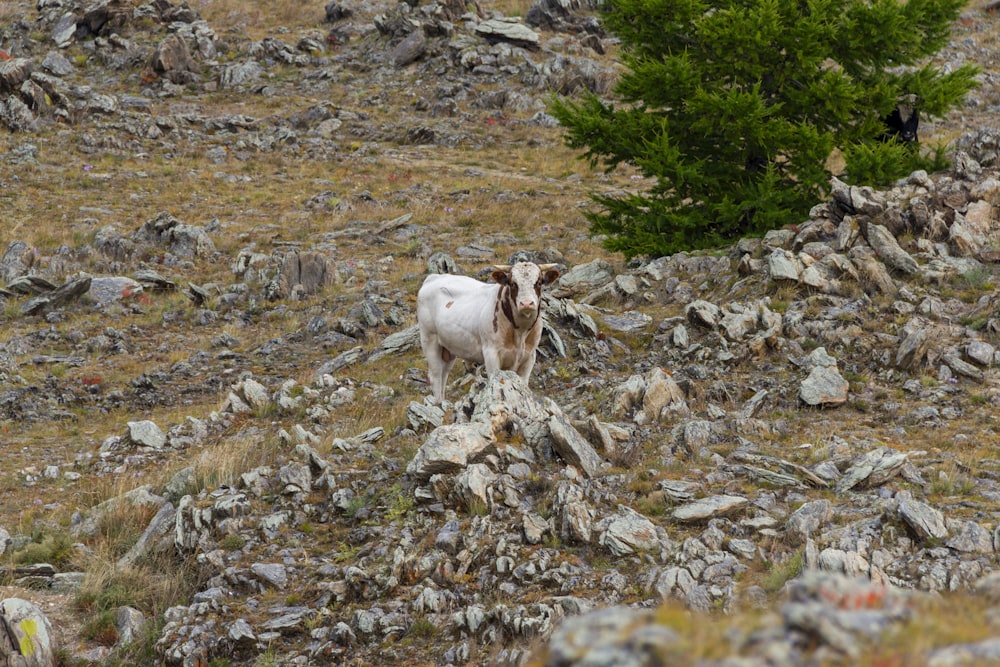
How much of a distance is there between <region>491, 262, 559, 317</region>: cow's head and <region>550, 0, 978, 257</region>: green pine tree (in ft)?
27.5

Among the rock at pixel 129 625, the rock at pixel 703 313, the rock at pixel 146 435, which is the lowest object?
the rock at pixel 146 435

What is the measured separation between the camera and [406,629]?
8.29 meters

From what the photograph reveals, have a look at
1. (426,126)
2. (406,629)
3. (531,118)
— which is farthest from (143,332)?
(531,118)

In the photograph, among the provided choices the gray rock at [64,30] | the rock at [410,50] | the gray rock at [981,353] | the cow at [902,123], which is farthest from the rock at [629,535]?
the gray rock at [64,30]

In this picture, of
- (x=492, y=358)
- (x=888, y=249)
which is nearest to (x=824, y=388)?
(x=492, y=358)

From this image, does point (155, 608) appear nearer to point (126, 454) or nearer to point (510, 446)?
point (510, 446)

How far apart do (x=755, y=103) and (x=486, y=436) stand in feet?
38.3

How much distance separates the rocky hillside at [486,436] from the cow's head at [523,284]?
1139 millimetres

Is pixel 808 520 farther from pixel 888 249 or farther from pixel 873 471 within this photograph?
pixel 888 249

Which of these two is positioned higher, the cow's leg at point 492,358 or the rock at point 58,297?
the cow's leg at point 492,358

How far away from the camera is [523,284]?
40.2ft

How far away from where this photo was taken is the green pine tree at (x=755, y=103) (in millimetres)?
19172

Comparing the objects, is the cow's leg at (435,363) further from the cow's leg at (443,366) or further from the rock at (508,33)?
the rock at (508,33)

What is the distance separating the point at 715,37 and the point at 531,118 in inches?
959
